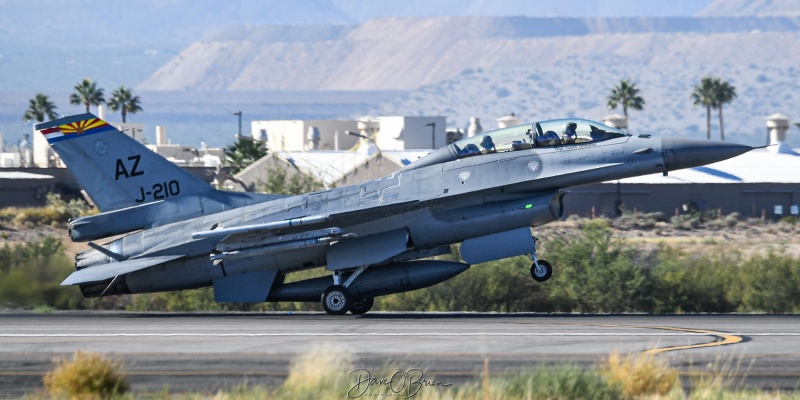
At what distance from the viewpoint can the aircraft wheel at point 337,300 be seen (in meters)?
23.2

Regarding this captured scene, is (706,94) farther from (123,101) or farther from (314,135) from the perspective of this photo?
(123,101)

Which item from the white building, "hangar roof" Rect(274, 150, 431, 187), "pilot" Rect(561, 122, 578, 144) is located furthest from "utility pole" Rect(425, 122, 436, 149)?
"pilot" Rect(561, 122, 578, 144)

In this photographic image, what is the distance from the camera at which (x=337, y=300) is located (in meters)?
23.2

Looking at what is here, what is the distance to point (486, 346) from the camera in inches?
693

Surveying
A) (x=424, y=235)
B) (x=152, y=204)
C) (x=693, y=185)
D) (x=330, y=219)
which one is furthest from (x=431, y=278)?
(x=693, y=185)

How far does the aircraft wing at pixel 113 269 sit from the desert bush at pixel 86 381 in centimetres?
943

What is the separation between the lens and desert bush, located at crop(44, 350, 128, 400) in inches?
525

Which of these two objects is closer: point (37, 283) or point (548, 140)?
point (548, 140)

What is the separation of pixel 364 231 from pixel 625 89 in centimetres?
10104

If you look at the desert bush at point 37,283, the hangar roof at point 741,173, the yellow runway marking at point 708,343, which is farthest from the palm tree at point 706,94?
the yellow runway marking at point 708,343

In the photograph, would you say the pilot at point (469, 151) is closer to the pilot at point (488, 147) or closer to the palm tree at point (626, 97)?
the pilot at point (488, 147)

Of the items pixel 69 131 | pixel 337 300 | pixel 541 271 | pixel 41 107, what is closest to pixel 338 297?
pixel 337 300

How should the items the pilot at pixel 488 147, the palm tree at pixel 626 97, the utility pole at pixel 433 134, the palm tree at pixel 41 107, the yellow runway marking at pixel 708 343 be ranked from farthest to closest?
the palm tree at pixel 626 97 → the palm tree at pixel 41 107 → the utility pole at pixel 433 134 → the pilot at pixel 488 147 → the yellow runway marking at pixel 708 343

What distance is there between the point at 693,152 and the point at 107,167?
37.2ft
